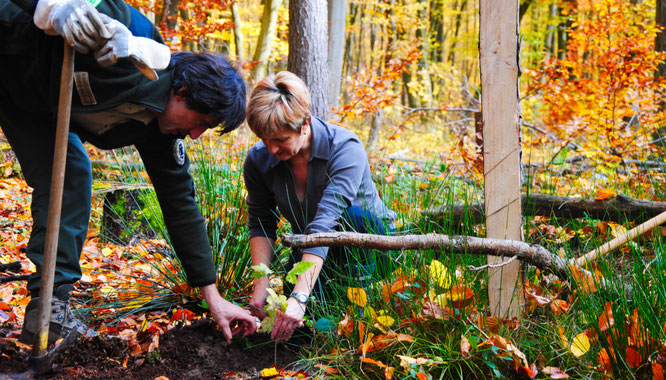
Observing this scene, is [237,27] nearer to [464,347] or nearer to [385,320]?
[385,320]

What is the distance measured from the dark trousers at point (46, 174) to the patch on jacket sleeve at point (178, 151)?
383mm

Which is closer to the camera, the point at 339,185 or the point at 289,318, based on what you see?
the point at 289,318

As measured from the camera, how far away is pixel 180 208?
2426mm

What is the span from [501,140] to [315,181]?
98cm

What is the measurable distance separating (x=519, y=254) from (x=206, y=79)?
1.44 metres

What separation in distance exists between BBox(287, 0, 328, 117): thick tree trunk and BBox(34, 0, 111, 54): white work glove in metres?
3.81

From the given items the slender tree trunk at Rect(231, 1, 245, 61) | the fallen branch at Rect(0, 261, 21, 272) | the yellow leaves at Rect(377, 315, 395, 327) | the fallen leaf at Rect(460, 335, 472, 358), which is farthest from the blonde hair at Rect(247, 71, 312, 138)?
the slender tree trunk at Rect(231, 1, 245, 61)

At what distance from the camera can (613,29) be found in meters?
6.42

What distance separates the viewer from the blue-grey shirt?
250 cm

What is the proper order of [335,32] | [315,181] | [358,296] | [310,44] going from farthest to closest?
1. [335,32]
2. [310,44]
3. [315,181]
4. [358,296]

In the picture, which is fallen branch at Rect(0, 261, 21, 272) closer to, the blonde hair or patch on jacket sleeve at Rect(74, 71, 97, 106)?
patch on jacket sleeve at Rect(74, 71, 97, 106)

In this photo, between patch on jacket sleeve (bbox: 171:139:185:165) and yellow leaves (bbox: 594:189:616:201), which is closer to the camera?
patch on jacket sleeve (bbox: 171:139:185:165)

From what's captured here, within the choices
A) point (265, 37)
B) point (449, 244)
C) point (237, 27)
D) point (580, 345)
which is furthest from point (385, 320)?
point (237, 27)

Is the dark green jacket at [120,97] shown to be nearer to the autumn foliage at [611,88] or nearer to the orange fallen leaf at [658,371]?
the orange fallen leaf at [658,371]
